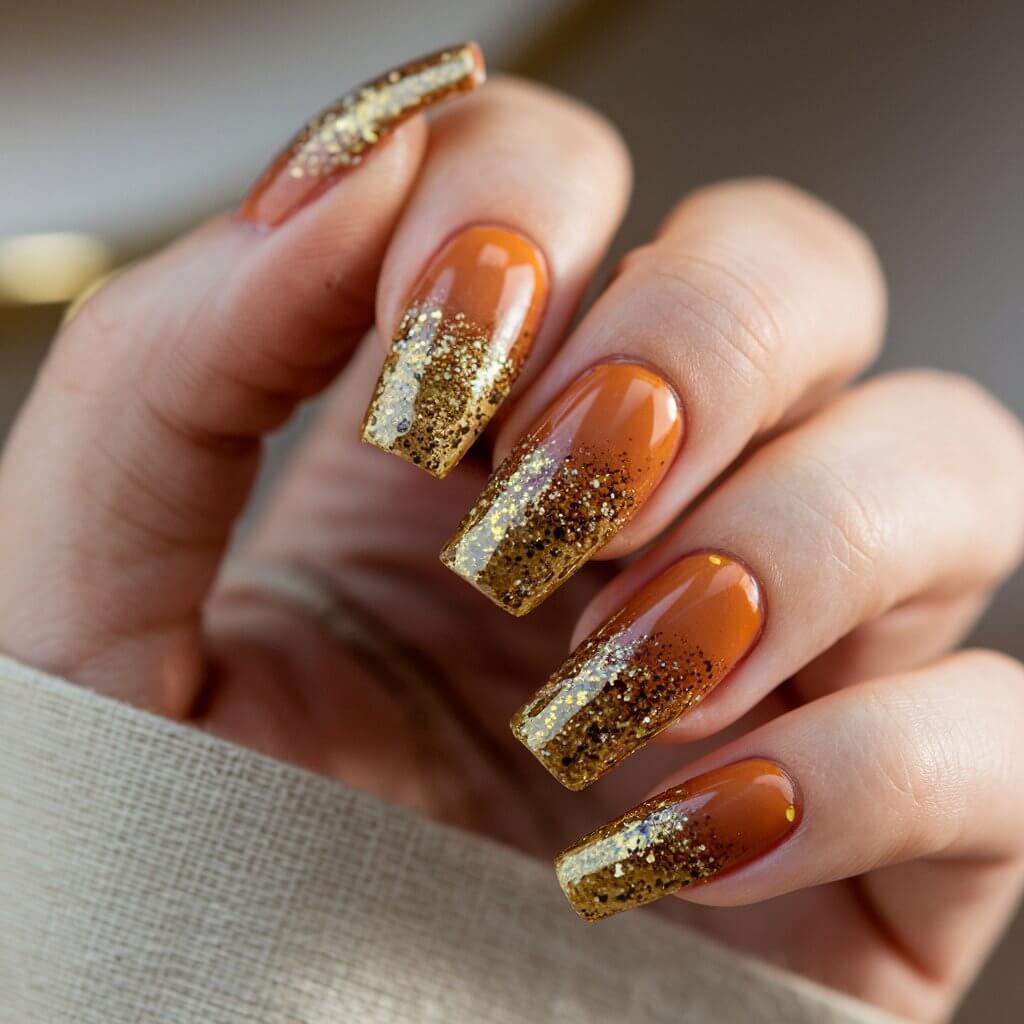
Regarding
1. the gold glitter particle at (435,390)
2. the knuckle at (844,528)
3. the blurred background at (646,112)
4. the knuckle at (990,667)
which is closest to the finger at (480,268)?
the gold glitter particle at (435,390)

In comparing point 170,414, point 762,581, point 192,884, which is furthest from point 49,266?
point 762,581

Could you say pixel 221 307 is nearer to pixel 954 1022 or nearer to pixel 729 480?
pixel 729 480

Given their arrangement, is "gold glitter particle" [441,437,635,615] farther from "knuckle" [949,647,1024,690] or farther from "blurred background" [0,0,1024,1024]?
"blurred background" [0,0,1024,1024]

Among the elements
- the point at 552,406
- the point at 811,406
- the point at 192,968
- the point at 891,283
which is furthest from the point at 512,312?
the point at 891,283

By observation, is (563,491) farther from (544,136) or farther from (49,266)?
(49,266)

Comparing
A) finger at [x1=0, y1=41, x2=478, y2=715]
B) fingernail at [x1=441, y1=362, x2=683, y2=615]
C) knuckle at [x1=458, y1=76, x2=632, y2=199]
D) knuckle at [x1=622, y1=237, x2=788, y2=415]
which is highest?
knuckle at [x1=458, y1=76, x2=632, y2=199]

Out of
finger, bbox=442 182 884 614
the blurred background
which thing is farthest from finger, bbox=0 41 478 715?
the blurred background
